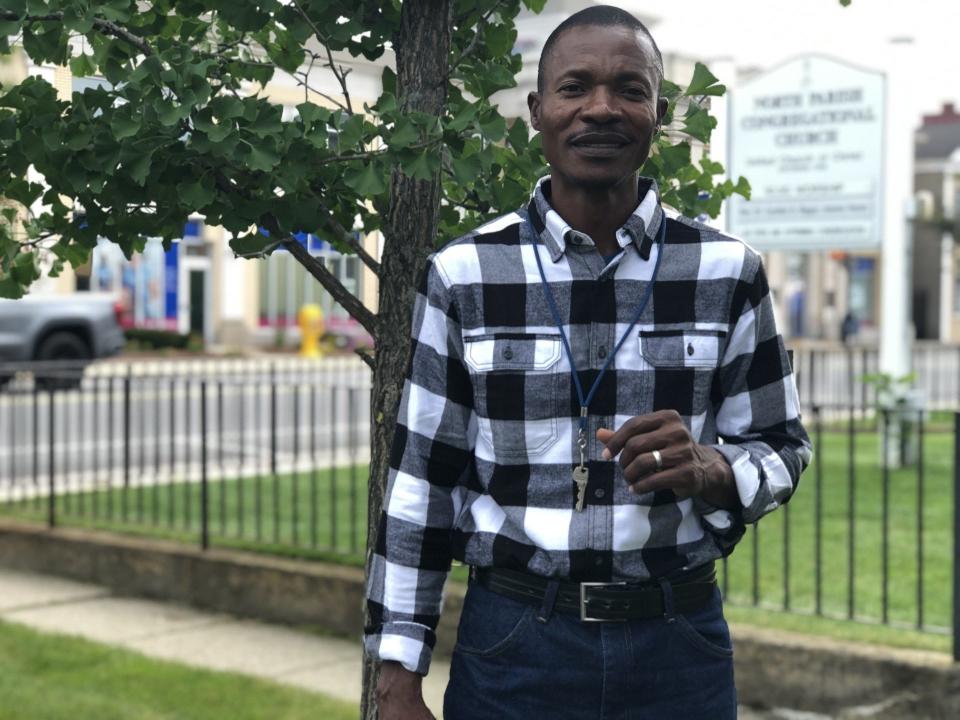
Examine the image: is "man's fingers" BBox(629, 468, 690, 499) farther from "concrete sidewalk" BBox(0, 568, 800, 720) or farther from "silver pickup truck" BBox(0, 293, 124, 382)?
"silver pickup truck" BBox(0, 293, 124, 382)

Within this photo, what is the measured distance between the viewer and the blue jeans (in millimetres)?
2113

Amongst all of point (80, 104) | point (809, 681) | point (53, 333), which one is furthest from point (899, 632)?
point (53, 333)

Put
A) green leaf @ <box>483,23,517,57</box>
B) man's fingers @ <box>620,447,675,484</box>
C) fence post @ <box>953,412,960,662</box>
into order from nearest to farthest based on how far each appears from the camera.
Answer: man's fingers @ <box>620,447,675,484</box> < green leaf @ <box>483,23,517,57</box> < fence post @ <box>953,412,960,662</box>

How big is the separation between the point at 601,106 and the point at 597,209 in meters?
0.17

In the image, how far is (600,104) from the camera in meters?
2.11

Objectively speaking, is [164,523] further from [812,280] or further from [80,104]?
[812,280]

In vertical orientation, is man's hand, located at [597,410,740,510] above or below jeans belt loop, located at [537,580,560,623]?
above

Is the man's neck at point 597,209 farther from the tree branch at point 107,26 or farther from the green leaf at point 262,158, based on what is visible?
the tree branch at point 107,26

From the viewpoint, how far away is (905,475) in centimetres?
1112

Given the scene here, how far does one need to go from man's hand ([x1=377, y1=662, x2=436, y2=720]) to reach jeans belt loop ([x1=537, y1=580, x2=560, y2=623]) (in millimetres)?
224

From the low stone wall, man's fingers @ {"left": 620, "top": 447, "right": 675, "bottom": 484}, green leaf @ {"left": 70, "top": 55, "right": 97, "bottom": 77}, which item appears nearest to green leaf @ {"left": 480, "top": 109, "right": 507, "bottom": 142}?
man's fingers @ {"left": 620, "top": 447, "right": 675, "bottom": 484}

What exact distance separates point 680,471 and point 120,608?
5.28m

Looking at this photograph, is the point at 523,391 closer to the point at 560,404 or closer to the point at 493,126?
the point at 560,404

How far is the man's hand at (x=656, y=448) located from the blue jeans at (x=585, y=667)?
10.1 inches
